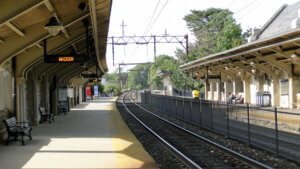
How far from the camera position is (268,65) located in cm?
2553

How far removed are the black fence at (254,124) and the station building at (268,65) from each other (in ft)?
14.8

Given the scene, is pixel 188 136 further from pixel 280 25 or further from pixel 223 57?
pixel 280 25

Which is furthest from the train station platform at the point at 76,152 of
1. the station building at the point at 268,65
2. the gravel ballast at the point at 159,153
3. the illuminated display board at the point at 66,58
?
the station building at the point at 268,65

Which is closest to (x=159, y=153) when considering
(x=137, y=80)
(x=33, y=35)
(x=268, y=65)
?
(x=33, y=35)

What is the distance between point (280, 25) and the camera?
3228 cm

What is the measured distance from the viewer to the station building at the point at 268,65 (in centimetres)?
2009

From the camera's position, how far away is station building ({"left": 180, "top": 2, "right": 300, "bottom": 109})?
20.1 m

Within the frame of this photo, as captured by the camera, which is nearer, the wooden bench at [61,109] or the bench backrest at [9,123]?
the bench backrest at [9,123]

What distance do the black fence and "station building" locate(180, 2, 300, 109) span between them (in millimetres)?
4526

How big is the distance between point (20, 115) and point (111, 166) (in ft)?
24.0

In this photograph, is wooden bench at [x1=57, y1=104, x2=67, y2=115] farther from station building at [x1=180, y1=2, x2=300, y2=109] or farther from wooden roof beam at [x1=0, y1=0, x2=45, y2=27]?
wooden roof beam at [x1=0, y1=0, x2=45, y2=27]

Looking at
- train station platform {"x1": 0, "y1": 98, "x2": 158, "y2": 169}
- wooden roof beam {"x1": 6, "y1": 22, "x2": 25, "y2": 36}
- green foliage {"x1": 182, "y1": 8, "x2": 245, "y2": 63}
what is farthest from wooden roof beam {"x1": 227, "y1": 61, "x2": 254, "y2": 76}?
green foliage {"x1": 182, "y1": 8, "x2": 245, "y2": 63}

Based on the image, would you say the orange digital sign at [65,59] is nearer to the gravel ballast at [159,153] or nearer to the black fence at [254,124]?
the gravel ballast at [159,153]

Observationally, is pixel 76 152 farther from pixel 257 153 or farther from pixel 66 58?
pixel 257 153
